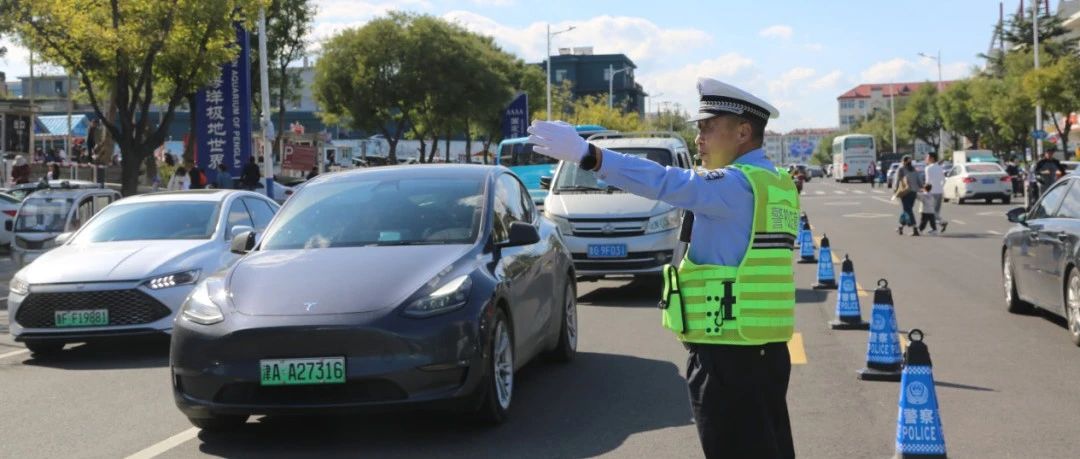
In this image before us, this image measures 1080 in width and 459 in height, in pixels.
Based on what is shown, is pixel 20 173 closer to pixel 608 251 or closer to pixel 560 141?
pixel 608 251

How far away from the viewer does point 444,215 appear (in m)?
8.10

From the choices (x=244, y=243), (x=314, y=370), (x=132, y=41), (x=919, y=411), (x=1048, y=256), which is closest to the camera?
(x=919, y=411)

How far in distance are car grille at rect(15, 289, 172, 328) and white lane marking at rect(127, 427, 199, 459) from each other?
10.6ft

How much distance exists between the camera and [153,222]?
1180cm

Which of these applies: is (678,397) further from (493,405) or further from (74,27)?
(74,27)

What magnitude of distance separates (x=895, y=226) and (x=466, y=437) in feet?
81.3

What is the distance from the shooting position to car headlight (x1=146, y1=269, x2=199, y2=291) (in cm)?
1050

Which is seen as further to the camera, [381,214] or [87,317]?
[87,317]

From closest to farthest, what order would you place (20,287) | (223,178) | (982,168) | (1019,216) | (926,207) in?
1. (20,287)
2. (1019,216)
3. (926,207)
4. (223,178)
5. (982,168)

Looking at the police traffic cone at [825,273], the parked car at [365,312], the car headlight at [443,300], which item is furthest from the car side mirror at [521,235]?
the police traffic cone at [825,273]

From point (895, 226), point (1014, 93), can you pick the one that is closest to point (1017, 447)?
point (895, 226)

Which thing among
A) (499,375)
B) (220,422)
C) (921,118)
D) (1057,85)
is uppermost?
(921,118)

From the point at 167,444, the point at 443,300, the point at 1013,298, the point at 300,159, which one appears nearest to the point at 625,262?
the point at 1013,298

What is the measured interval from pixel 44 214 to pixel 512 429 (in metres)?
12.6
